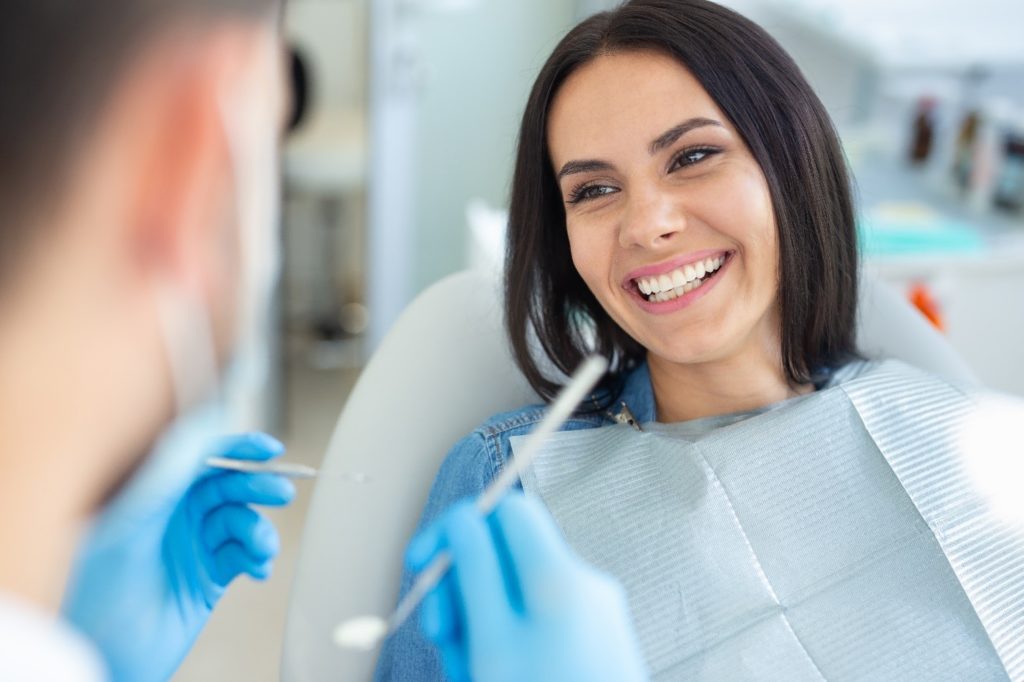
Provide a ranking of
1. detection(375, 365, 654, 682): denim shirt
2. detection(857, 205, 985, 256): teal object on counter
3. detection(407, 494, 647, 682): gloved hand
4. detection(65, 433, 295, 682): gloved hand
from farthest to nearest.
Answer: detection(857, 205, 985, 256): teal object on counter, detection(375, 365, 654, 682): denim shirt, detection(407, 494, 647, 682): gloved hand, detection(65, 433, 295, 682): gloved hand

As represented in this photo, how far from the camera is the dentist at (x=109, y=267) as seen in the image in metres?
0.30

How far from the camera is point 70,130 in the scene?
30cm

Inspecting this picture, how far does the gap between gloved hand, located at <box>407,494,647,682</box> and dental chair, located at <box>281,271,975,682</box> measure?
11.6 inches

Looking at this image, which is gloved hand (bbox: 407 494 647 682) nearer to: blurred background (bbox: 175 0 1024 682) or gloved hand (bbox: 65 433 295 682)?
gloved hand (bbox: 65 433 295 682)

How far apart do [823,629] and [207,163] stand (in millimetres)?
776

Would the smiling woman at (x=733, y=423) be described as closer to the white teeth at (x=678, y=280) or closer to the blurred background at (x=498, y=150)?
the white teeth at (x=678, y=280)

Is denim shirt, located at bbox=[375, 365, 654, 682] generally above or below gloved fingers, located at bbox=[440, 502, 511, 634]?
below

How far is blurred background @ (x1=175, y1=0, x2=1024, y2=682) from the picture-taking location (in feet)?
6.52

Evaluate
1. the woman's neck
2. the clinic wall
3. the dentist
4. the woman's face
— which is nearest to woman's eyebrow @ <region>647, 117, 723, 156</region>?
the woman's face

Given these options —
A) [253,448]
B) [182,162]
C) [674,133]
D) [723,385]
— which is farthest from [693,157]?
[182,162]

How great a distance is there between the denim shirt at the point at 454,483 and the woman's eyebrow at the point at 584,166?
26cm

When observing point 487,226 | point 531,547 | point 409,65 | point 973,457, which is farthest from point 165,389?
point 409,65

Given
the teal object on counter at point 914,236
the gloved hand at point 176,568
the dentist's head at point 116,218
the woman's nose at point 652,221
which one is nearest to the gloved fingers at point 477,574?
the gloved hand at point 176,568

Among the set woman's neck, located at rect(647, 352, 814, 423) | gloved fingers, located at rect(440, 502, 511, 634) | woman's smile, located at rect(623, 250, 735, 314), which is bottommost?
woman's neck, located at rect(647, 352, 814, 423)
